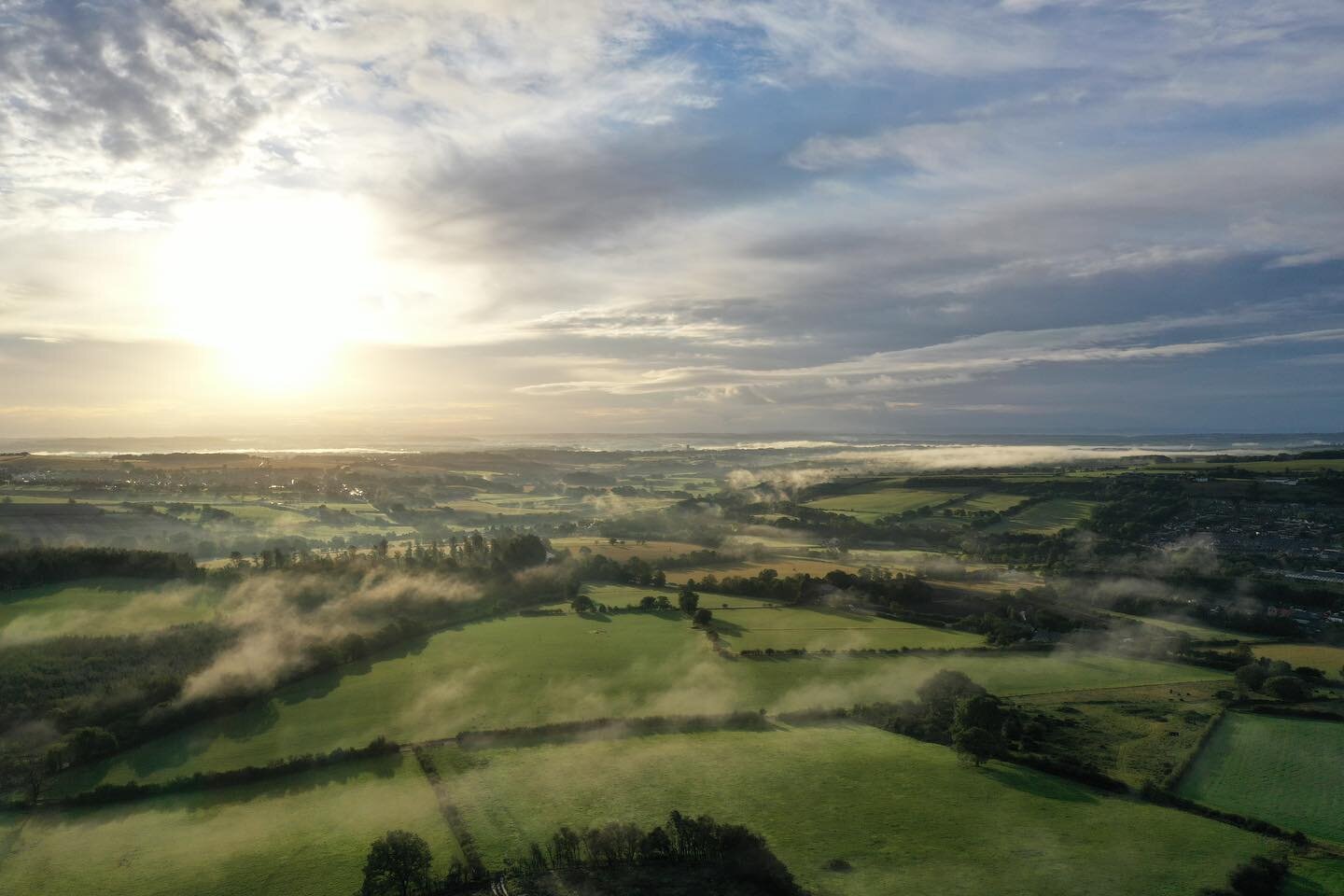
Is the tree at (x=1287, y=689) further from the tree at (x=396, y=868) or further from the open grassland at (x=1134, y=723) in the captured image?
the tree at (x=396, y=868)

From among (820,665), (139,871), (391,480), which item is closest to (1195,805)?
(820,665)

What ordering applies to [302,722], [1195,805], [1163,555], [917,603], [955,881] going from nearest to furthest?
[955,881] → [1195,805] → [302,722] → [917,603] → [1163,555]

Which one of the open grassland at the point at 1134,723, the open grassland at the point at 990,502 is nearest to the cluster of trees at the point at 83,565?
the open grassland at the point at 1134,723

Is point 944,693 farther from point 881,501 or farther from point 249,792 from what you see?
point 881,501

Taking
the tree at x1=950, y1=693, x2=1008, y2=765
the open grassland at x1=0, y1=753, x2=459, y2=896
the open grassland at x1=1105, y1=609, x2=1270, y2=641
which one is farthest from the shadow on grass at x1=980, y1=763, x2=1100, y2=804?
the open grassland at x1=1105, y1=609, x2=1270, y2=641

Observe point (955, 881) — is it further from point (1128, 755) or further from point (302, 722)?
point (302, 722)
